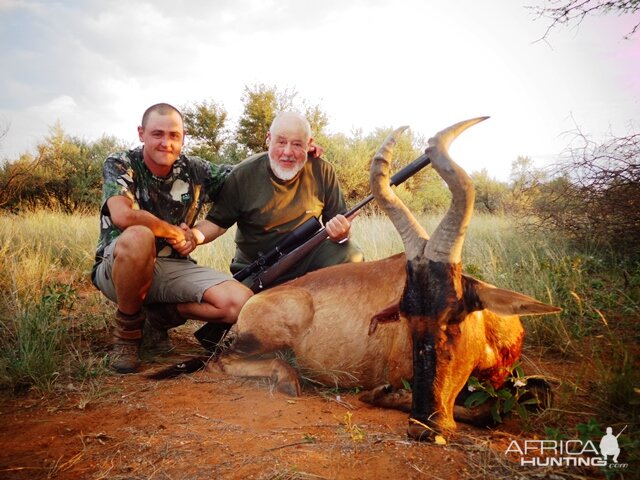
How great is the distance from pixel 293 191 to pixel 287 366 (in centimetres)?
238

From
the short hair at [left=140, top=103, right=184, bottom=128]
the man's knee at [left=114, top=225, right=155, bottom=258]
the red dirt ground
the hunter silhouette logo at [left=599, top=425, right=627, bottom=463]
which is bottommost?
the red dirt ground

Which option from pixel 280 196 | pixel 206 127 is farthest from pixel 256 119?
pixel 280 196

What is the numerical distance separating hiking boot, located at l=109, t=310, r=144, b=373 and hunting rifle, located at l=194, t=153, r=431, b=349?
2.13 feet

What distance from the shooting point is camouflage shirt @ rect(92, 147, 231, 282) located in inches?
180

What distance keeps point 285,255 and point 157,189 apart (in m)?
1.58

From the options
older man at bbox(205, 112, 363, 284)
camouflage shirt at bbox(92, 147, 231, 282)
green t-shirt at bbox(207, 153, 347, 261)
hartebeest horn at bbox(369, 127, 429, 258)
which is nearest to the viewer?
hartebeest horn at bbox(369, 127, 429, 258)

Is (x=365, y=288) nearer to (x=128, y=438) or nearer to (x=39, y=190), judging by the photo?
(x=128, y=438)

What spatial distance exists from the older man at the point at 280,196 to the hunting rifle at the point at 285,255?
0.28 meters

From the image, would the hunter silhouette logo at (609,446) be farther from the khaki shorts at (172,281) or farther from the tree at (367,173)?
the tree at (367,173)

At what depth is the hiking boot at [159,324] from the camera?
498cm

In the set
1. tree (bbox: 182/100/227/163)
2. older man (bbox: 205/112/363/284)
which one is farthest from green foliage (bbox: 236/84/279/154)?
older man (bbox: 205/112/363/284)

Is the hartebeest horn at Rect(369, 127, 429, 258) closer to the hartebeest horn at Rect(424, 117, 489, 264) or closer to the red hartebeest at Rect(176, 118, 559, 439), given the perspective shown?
the red hartebeest at Rect(176, 118, 559, 439)

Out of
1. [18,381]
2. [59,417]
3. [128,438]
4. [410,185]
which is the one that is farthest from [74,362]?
[410,185]

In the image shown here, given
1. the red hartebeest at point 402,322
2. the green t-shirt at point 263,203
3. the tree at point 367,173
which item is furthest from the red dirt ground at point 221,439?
the tree at point 367,173
